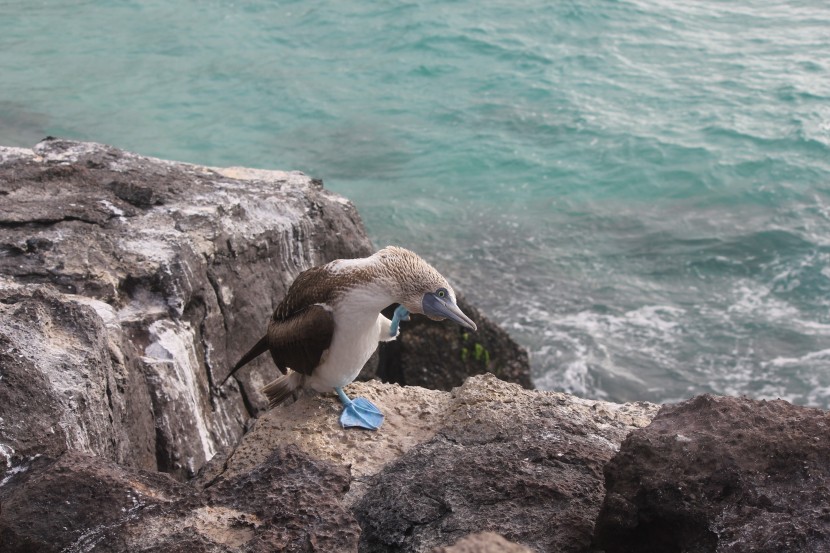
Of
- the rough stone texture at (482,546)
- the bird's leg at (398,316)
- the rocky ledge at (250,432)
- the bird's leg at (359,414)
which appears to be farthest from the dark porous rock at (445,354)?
the rough stone texture at (482,546)

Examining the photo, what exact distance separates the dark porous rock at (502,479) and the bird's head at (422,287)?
1.28ft

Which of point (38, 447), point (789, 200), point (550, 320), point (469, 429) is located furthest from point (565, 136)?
point (38, 447)

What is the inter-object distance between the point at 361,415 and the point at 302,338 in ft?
1.34

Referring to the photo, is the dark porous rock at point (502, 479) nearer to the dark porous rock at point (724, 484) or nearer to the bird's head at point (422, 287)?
the dark porous rock at point (724, 484)

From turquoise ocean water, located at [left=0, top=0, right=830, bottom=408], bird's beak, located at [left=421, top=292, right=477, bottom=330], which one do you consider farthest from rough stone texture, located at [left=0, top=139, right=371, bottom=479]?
turquoise ocean water, located at [left=0, top=0, right=830, bottom=408]

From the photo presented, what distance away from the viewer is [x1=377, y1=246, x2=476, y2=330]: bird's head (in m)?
3.64

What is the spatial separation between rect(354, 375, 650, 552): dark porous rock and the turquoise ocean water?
197 inches

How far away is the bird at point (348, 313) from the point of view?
3.67 m

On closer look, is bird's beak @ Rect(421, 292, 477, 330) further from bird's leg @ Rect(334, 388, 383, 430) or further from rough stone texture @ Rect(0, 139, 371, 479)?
rough stone texture @ Rect(0, 139, 371, 479)

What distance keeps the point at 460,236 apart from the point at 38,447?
7.98m

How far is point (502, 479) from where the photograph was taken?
314 centimetres

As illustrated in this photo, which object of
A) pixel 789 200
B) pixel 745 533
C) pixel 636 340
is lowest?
pixel 636 340

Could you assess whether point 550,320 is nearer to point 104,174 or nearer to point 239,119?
point 104,174

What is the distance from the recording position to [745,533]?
2.48 metres
